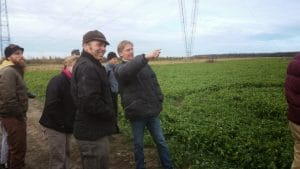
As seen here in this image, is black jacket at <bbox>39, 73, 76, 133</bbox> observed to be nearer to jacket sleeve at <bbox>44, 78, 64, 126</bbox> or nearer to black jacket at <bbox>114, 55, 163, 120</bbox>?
jacket sleeve at <bbox>44, 78, 64, 126</bbox>

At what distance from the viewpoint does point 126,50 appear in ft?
23.4

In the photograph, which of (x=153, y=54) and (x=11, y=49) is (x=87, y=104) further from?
(x=11, y=49)

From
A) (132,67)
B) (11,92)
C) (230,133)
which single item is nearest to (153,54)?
(132,67)

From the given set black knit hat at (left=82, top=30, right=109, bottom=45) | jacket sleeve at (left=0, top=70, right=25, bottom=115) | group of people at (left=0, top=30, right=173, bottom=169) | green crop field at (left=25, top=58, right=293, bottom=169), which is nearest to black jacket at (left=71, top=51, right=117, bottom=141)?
group of people at (left=0, top=30, right=173, bottom=169)

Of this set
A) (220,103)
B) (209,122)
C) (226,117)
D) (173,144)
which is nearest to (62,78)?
(173,144)

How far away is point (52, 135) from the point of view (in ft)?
22.9

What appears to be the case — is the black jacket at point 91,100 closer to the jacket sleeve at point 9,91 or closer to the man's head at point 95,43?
the man's head at point 95,43

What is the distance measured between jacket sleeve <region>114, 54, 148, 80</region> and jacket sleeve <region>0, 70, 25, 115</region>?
2032 millimetres

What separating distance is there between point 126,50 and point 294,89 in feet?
9.62

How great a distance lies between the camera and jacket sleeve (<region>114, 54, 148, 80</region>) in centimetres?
677

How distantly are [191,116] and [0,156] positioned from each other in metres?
6.28

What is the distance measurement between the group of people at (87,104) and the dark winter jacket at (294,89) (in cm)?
211

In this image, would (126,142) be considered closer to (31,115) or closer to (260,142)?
(260,142)

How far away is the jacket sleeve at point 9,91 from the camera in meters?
7.66
